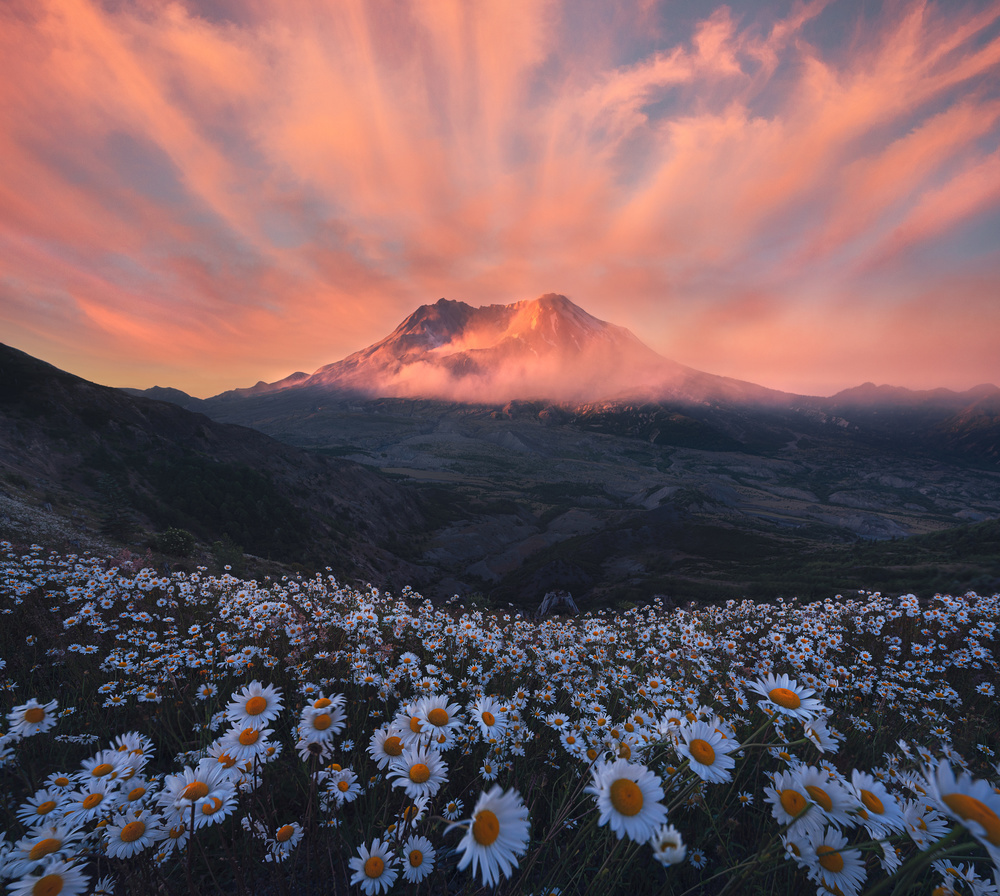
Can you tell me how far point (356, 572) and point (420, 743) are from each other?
3818 centimetres

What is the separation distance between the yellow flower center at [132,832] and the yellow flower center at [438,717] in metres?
1.42

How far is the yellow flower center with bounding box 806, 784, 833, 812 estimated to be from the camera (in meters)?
1.79

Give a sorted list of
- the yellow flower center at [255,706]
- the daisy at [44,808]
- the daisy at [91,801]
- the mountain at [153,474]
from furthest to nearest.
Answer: the mountain at [153,474] → the yellow flower center at [255,706] → the daisy at [44,808] → the daisy at [91,801]

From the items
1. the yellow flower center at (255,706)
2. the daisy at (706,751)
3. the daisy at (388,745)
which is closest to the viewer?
the daisy at (706,751)

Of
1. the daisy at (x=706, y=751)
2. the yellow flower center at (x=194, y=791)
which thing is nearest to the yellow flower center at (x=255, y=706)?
the yellow flower center at (x=194, y=791)


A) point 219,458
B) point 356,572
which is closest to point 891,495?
point 356,572

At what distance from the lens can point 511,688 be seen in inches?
198

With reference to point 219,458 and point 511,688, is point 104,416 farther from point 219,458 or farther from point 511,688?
point 511,688

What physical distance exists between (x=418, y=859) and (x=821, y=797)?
191cm

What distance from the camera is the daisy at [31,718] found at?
8.46ft

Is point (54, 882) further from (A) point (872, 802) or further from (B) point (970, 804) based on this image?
(A) point (872, 802)

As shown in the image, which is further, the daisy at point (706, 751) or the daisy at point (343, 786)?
the daisy at point (343, 786)

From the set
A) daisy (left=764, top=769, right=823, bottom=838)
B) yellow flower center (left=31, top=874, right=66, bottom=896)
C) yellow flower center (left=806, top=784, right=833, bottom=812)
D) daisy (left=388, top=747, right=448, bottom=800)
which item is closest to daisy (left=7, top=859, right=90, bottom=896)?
yellow flower center (left=31, top=874, right=66, bottom=896)

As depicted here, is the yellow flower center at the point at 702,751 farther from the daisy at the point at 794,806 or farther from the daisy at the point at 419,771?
the daisy at the point at 419,771
